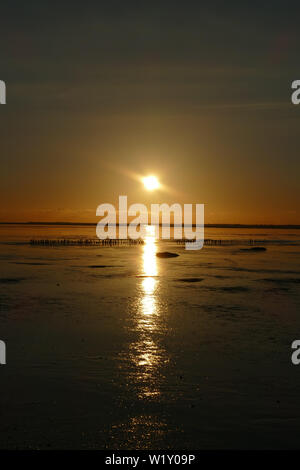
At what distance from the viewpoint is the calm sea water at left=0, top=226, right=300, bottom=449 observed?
1009cm

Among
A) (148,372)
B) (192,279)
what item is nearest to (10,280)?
(192,279)

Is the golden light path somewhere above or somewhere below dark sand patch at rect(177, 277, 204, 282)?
below

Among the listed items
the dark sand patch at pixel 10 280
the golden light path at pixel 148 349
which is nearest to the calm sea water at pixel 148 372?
the golden light path at pixel 148 349

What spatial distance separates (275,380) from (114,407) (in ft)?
17.1

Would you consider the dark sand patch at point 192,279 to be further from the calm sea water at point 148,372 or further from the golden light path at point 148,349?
the calm sea water at point 148,372

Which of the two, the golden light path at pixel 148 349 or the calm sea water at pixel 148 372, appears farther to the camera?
the golden light path at pixel 148 349

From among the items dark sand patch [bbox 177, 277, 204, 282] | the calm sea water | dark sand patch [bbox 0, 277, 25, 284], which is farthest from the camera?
dark sand patch [bbox 177, 277, 204, 282]

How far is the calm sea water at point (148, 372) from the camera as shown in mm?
10094

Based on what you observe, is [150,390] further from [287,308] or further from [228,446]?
[287,308]

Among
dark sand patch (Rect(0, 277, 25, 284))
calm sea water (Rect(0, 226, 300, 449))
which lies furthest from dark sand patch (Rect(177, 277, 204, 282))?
dark sand patch (Rect(0, 277, 25, 284))

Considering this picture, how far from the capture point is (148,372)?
14.0 m

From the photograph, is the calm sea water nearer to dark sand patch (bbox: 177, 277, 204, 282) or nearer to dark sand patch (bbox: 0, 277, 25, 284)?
dark sand patch (bbox: 0, 277, 25, 284)

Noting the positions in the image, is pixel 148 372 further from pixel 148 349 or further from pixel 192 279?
pixel 192 279
